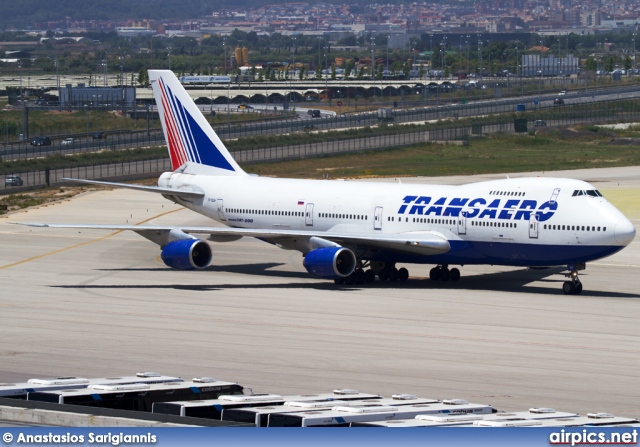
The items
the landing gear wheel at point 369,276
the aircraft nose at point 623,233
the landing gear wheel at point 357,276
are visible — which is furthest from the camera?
the landing gear wheel at point 369,276

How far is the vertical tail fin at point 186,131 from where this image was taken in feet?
209

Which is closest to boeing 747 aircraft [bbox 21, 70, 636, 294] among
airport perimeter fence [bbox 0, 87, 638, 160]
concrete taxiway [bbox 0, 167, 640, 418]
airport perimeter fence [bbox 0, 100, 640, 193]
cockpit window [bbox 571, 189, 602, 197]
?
cockpit window [bbox 571, 189, 602, 197]

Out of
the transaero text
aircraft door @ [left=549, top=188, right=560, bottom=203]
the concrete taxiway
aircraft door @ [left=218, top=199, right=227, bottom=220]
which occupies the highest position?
aircraft door @ [left=549, top=188, right=560, bottom=203]

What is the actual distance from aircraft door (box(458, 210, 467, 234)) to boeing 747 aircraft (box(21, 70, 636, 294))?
0.17ft

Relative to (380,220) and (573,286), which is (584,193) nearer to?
(573,286)

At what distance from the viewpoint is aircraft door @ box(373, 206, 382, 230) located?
183ft

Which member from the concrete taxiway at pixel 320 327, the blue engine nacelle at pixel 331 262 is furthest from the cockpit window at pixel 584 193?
the blue engine nacelle at pixel 331 262

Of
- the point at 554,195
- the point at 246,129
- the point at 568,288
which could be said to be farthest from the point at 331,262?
the point at 246,129

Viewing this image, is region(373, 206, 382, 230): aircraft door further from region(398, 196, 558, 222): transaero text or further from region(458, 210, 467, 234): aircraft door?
region(458, 210, 467, 234): aircraft door

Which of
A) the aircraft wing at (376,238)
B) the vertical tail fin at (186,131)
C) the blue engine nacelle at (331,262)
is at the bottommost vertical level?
the blue engine nacelle at (331,262)

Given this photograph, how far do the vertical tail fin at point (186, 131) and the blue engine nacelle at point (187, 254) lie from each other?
28.3 ft

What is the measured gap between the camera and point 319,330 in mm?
42969

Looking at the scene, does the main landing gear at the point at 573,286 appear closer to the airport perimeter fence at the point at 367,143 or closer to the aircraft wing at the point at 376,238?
the aircraft wing at the point at 376,238

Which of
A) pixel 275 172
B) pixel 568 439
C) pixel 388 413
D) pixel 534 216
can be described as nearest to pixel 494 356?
pixel 534 216
